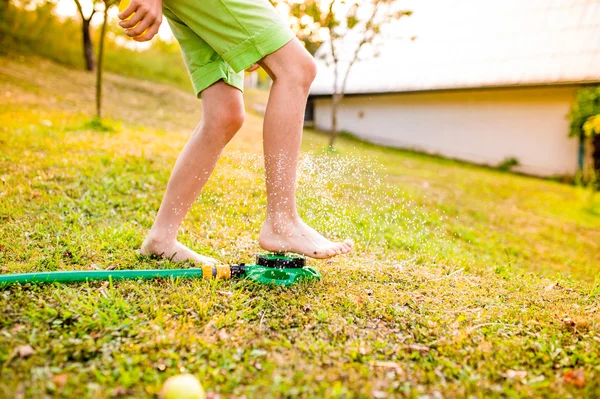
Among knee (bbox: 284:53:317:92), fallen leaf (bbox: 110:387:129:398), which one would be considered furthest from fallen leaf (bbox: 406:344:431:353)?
knee (bbox: 284:53:317:92)

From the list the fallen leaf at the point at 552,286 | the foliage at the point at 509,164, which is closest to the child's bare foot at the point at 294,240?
the fallen leaf at the point at 552,286

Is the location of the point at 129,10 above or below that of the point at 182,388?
above

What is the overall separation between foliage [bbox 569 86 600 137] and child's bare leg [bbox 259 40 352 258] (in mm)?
8489

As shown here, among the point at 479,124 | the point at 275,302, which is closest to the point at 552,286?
the point at 275,302

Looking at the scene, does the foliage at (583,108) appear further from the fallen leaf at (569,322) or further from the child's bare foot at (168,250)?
the child's bare foot at (168,250)

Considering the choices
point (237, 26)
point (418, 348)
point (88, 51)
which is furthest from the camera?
point (88, 51)

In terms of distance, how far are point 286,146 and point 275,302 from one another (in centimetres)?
58

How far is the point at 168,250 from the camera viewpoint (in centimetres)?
207

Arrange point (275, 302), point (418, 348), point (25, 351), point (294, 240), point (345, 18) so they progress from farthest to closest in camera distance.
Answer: point (345, 18) → point (294, 240) → point (275, 302) → point (418, 348) → point (25, 351)

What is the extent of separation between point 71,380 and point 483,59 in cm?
1077

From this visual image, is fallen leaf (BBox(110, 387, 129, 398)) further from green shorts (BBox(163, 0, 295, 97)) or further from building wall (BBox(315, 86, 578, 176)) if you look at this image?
building wall (BBox(315, 86, 578, 176))

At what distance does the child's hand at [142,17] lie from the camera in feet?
5.43

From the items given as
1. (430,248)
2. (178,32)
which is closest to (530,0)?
(430,248)

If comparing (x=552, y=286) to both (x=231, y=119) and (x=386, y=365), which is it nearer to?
(x=386, y=365)
